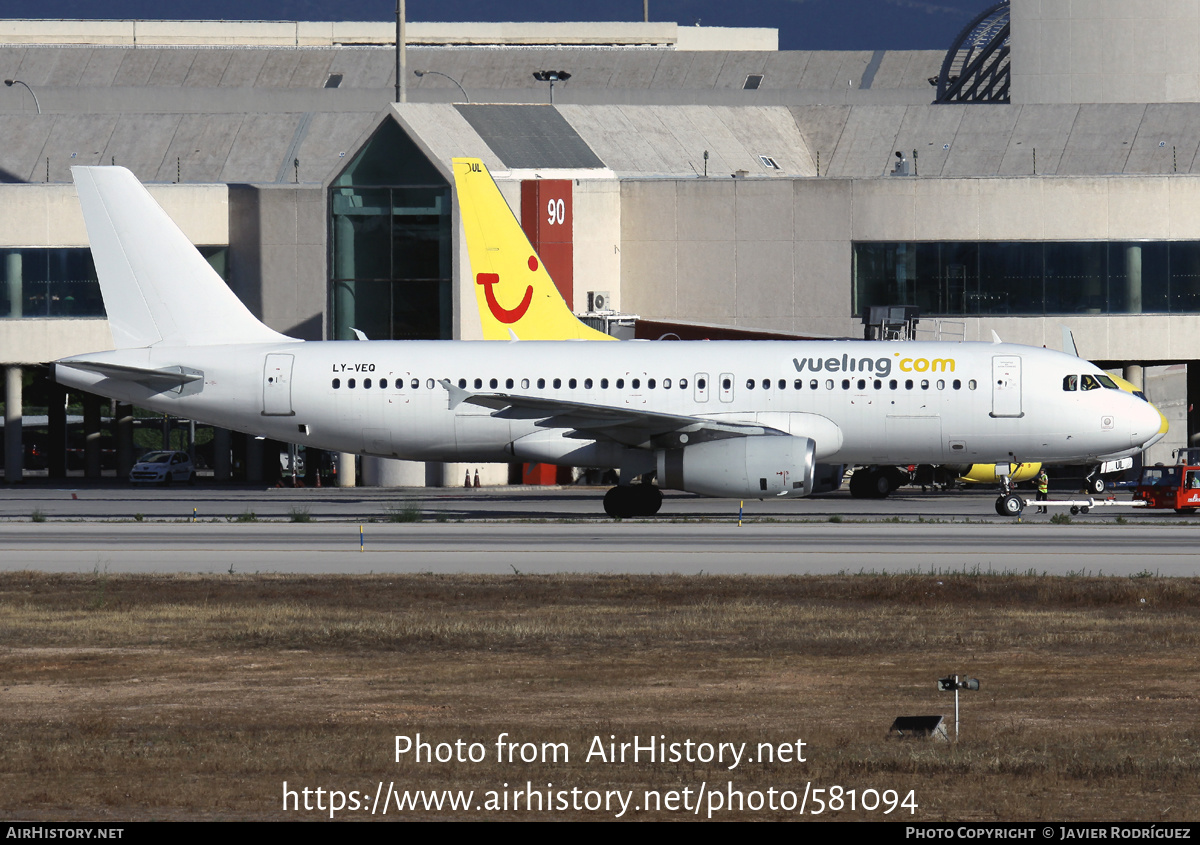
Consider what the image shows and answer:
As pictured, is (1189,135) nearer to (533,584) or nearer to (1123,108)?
(1123,108)

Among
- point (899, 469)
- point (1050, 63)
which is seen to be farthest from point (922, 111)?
point (899, 469)

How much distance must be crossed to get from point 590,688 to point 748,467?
19.7 m

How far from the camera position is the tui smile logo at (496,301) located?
53031 millimetres

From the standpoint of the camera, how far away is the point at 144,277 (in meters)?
40.2

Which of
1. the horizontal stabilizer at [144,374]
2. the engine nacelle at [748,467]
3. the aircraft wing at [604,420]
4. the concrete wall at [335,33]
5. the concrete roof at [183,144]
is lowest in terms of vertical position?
the engine nacelle at [748,467]

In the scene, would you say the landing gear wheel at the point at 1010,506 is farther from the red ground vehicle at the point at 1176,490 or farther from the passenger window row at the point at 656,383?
the red ground vehicle at the point at 1176,490

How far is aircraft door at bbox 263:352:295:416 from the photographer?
39.4 meters

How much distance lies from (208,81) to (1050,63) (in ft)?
191

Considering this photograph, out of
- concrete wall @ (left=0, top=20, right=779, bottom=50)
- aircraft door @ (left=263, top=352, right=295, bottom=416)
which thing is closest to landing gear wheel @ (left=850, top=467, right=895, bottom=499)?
aircraft door @ (left=263, top=352, right=295, bottom=416)

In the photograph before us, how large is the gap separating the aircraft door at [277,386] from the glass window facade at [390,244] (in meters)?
19.5

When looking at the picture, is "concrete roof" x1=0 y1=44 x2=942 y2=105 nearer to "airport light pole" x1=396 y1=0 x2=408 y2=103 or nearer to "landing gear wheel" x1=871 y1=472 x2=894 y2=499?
"airport light pole" x1=396 y1=0 x2=408 y2=103

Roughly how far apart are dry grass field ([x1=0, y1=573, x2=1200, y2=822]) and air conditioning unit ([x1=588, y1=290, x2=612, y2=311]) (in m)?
36.4

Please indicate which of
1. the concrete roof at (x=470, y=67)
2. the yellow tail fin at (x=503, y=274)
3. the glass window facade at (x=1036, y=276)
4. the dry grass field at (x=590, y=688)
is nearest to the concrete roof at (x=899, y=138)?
the glass window facade at (x=1036, y=276)

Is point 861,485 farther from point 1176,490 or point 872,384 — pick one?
point 872,384
